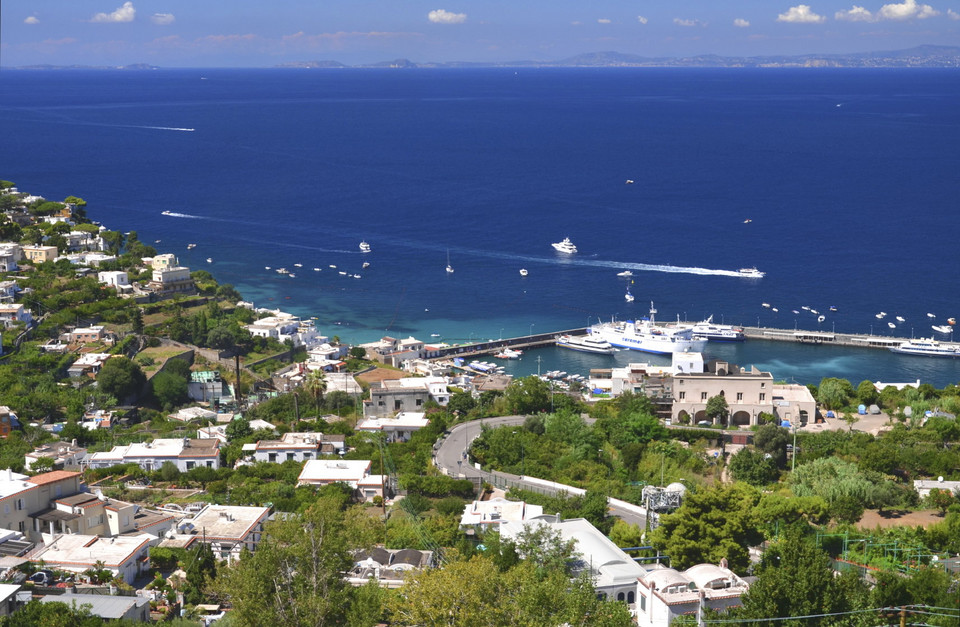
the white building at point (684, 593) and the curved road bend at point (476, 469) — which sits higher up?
the white building at point (684, 593)

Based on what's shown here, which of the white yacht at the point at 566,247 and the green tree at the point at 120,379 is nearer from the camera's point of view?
the green tree at the point at 120,379

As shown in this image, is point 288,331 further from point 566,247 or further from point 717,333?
point 566,247

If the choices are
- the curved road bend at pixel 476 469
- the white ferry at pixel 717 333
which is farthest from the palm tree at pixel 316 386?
the white ferry at pixel 717 333

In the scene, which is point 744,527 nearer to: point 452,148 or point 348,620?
point 348,620

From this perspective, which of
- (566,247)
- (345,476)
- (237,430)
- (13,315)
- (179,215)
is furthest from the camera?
(179,215)

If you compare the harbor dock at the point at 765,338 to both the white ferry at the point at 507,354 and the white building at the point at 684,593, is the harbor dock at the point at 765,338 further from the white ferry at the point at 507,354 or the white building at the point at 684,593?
the white building at the point at 684,593

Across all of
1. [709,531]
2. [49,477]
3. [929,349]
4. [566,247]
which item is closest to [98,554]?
[49,477]
